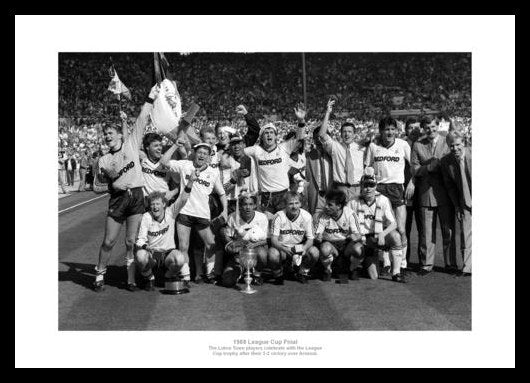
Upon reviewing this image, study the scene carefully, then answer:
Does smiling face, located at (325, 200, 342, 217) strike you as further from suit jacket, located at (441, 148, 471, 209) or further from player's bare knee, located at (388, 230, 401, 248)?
suit jacket, located at (441, 148, 471, 209)

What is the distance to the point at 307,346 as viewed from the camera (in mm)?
5531

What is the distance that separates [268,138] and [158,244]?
1.92 meters

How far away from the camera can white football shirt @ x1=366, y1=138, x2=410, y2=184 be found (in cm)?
822

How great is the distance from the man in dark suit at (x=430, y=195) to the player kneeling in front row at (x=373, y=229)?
→ 0.61m

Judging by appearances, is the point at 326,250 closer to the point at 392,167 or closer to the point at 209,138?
the point at 392,167

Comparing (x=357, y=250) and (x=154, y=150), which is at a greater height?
(x=154, y=150)

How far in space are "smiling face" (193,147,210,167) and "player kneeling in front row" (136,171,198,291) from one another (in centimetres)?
25

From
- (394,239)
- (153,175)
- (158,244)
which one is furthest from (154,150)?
(394,239)

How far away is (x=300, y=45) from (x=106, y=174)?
2.71 meters

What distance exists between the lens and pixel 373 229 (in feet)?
26.2

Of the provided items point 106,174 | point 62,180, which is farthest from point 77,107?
point 106,174

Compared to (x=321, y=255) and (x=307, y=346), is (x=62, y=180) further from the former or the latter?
(x=307, y=346)

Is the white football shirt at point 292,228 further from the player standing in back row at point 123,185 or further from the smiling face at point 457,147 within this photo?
the smiling face at point 457,147

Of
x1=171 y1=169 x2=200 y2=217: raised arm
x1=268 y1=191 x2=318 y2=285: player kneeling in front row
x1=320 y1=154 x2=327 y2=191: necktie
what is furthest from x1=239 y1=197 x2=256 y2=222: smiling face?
x1=320 y1=154 x2=327 y2=191: necktie
